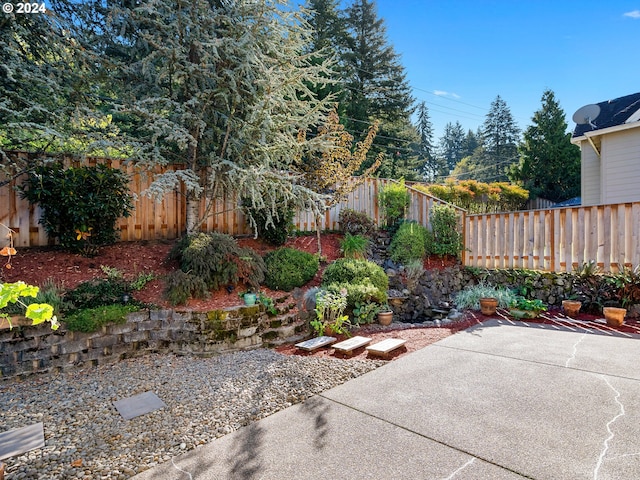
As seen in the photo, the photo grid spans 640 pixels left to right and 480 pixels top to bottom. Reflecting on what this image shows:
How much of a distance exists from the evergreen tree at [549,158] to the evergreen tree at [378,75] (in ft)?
24.6

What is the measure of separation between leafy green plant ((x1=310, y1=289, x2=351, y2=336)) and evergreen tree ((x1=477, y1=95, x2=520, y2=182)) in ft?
122

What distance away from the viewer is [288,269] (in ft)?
19.3

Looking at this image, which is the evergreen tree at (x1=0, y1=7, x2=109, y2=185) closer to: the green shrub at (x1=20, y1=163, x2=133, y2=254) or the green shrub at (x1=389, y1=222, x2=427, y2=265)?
the green shrub at (x1=20, y1=163, x2=133, y2=254)

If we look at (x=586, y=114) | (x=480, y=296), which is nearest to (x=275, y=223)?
(x=480, y=296)

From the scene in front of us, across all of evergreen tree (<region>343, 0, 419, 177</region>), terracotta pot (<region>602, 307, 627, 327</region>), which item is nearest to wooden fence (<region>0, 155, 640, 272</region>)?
terracotta pot (<region>602, 307, 627, 327</region>)

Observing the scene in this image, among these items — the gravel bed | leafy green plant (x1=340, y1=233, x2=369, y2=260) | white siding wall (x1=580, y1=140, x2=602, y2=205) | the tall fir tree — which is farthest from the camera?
the tall fir tree

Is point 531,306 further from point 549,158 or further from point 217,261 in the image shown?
point 549,158

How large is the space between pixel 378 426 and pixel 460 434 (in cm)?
57

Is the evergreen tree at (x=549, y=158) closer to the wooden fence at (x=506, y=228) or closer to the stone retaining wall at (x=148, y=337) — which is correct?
the wooden fence at (x=506, y=228)

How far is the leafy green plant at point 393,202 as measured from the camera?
9023mm

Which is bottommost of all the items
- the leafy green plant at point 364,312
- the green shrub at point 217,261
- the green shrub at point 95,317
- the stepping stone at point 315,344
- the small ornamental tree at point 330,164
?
the stepping stone at point 315,344

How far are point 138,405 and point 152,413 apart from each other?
24cm

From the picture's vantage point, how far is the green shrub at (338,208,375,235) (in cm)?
868

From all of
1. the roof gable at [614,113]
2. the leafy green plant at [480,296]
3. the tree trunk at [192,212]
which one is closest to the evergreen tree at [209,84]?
the tree trunk at [192,212]
